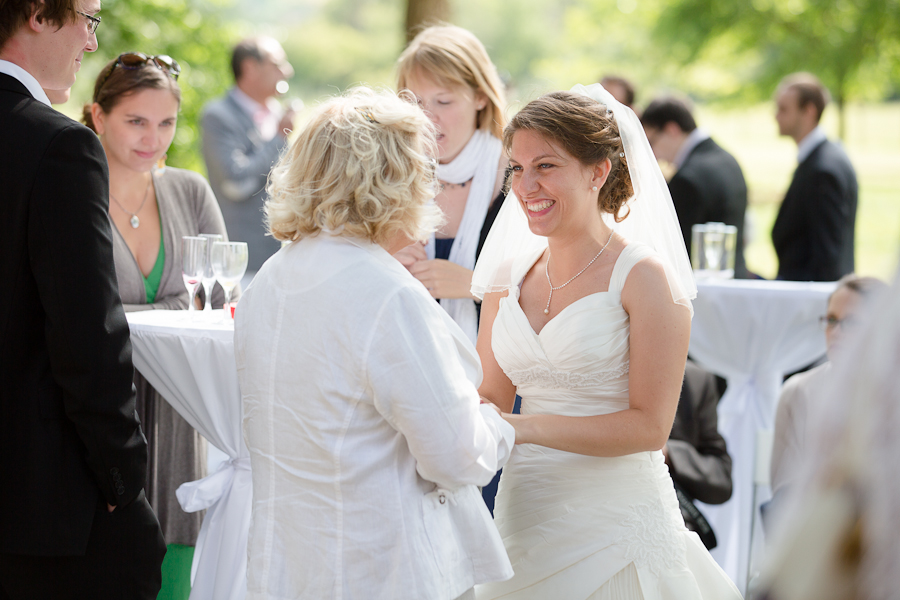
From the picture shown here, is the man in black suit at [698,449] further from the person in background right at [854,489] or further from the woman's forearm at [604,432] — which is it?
the person in background right at [854,489]

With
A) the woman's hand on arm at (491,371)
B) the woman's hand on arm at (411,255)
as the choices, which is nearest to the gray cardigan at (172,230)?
the woman's hand on arm at (411,255)

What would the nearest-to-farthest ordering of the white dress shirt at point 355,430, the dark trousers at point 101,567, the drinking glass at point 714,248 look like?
the white dress shirt at point 355,430 → the dark trousers at point 101,567 → the drinking glass at point 714,248

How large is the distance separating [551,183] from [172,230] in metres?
1.52

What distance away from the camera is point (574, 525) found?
190 cm

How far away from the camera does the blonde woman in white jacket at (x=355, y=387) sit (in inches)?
56.1

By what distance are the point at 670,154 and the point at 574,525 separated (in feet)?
14.6

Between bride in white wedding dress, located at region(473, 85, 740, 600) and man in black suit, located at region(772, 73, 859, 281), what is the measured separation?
12.4ft

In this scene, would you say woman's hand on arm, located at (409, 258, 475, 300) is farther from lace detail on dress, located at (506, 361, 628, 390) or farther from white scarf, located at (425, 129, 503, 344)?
lace detail on dress, located at (506, 361, 628, 390)

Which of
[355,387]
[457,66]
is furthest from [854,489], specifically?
[457,66]

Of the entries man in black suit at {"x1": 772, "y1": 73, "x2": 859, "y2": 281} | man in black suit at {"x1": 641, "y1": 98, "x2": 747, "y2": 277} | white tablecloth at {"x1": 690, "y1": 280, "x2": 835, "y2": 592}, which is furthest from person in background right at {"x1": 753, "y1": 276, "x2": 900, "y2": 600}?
man in black suit at {"x1": 772, "y1": 73, "x2": 859, "y2": 281}

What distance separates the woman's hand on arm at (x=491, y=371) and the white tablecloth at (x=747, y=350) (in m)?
1.88

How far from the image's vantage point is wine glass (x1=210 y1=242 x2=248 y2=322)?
2.42 m

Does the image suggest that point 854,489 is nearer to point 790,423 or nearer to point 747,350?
point 790,423

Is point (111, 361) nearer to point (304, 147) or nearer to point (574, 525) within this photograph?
point (304, 147)
